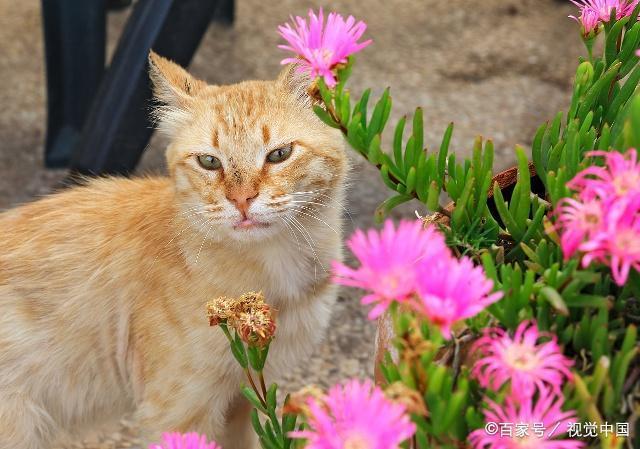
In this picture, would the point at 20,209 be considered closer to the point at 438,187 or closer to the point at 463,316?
the point at 438,187

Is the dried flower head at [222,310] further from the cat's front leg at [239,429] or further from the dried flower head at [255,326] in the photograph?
the cat's front leg at [239,429]

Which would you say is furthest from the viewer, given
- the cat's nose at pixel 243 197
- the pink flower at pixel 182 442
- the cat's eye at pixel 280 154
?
the cat's eye at pixel 280 154

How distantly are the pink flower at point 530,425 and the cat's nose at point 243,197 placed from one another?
35.3 inches

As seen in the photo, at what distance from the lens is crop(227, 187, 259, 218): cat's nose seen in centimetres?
178

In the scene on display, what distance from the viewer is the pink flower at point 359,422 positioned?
2.93 ft

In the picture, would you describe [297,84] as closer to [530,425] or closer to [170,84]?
[170,84]

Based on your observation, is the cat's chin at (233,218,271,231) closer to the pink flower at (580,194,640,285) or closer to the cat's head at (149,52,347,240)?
the cat's head at (149,52,347,240)

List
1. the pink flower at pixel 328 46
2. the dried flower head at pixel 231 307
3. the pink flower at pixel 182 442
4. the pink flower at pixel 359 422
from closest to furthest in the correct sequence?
1. the pink flower at pixel 359 422
2. the pink flower at pixel 182 442
3. the pink flower at pixel 328 46
4. the dried flower head at pixel 231 307

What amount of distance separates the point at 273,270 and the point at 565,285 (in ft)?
3.26

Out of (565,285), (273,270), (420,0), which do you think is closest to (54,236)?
(273,270)

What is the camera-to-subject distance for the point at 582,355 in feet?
3.61

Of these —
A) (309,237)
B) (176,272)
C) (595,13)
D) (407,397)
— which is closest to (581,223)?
(407,397)

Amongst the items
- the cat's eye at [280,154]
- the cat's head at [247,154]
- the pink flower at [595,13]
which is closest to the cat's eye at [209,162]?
the cat's head at [247,154]

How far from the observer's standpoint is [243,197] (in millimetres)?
1780
